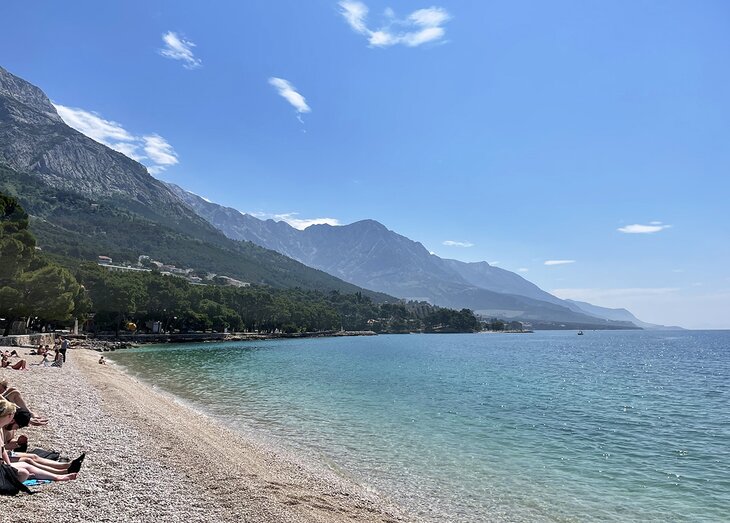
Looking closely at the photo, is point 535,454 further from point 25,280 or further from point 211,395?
point 25,280

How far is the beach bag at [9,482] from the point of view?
980 cm

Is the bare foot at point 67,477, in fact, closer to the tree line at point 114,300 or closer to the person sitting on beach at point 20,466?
the person sitting on beach at point 20,466

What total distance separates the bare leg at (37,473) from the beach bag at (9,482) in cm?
23

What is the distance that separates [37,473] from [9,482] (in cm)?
89

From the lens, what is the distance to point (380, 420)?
86.3 feet

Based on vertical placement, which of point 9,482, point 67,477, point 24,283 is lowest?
point 67,477

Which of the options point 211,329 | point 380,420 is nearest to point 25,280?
point 380,420

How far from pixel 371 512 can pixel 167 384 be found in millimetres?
32606

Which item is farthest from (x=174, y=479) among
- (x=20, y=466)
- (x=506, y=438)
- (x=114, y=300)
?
(x=114, y=300)

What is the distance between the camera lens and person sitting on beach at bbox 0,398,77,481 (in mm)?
9834

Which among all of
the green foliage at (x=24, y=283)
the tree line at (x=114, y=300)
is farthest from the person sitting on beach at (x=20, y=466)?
the tree line at (x=114, y=300)

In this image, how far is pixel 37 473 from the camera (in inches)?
423

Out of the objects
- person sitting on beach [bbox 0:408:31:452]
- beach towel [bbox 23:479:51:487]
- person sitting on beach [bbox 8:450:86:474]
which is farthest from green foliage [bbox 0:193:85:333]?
beach towel [bbox 23:479:51:487]

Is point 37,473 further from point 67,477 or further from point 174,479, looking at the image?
point 174,479
